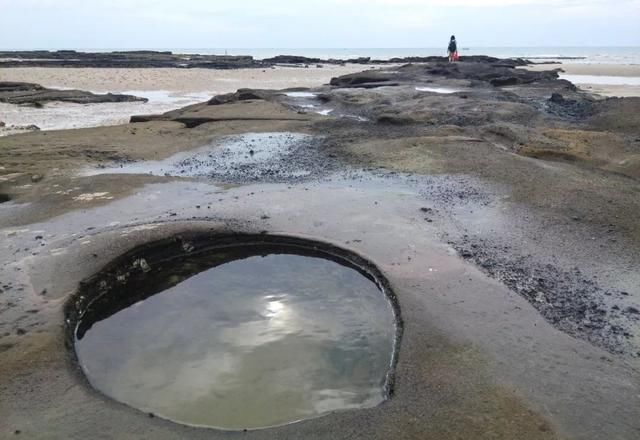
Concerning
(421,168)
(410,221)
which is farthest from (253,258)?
(421,168)

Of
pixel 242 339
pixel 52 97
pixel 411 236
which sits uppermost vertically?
pixel 52 97

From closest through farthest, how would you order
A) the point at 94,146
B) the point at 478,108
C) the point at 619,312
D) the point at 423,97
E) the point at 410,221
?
1. the point at 619,312
2. the point at 410,221
3. the point at 94,146
4. the point at 478,108
5. the point at 423,97

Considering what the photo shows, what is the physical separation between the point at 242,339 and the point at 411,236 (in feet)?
9.31

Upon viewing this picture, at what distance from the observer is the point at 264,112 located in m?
16.6

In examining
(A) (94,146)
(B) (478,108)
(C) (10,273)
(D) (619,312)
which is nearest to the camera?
(D) (619,312)

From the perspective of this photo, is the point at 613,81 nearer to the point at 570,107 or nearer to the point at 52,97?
the point at 570,107

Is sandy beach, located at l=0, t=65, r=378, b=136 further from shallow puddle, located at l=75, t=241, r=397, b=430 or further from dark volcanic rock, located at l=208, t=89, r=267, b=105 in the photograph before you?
shallow puddle, located at l=75, t=241, r=397, b=430

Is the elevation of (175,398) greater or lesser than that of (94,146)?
lesser

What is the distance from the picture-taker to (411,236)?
663 cm

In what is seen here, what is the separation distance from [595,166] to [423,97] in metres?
9.74

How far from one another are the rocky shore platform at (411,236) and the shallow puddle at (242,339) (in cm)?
24

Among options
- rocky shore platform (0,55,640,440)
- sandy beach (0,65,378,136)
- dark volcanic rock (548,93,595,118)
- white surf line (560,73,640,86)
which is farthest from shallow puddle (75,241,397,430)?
white surf line (560,73,640,86)

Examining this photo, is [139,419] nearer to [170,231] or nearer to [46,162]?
[170,231]

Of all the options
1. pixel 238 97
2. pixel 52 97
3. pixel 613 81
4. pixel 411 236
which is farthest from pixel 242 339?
pixel 613 81
